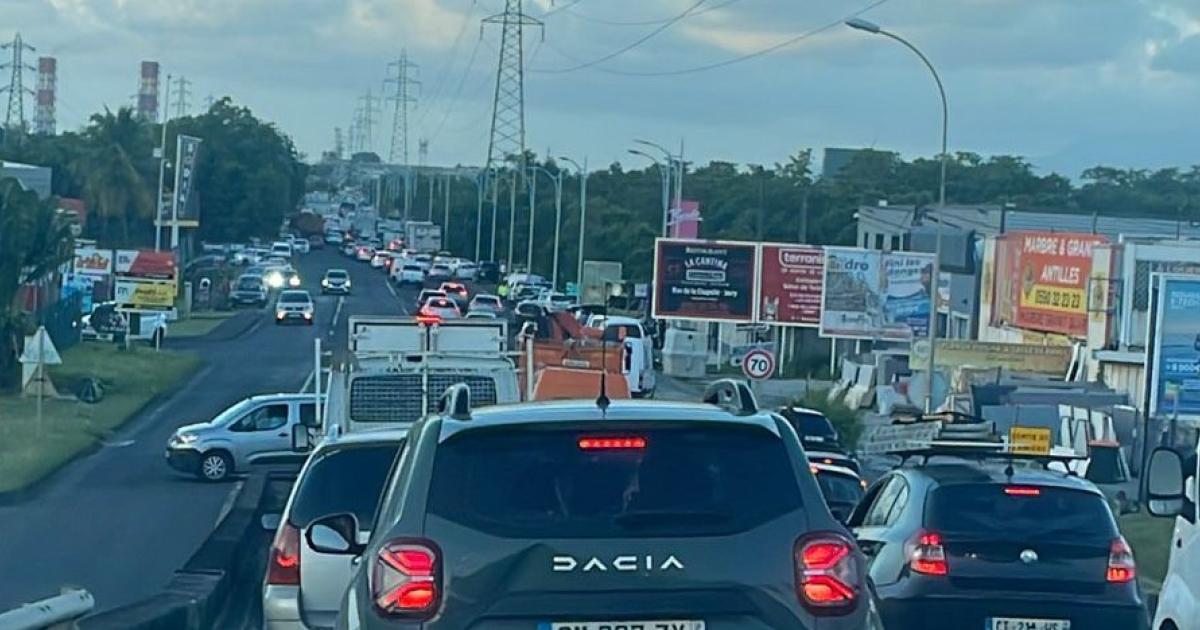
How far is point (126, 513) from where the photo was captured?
108 ft

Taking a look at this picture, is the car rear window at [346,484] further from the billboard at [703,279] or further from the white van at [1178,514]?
the billboard at [703,279]

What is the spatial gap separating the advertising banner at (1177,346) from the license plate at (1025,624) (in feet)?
85.5

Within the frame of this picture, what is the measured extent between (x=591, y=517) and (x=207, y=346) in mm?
70436

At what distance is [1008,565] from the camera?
1292 cm

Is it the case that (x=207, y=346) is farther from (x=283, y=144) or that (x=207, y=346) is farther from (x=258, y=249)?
(x=283, y=144)

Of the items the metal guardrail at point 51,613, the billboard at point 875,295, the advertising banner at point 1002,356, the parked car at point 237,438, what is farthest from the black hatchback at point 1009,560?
the billboard at point 875,295

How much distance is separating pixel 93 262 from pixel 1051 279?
47641 millimetres

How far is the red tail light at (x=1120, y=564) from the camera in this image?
1288 cm

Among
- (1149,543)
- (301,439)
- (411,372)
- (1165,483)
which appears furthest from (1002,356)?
(1165,483)

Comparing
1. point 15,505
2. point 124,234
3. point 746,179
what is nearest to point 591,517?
point 15,505

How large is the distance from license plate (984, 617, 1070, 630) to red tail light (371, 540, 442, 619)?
6.49 metres

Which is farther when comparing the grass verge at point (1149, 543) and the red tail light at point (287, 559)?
the grass verge at point (1149, 543)

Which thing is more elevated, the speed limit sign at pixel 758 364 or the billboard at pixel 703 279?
the billboard at pixel 703 279

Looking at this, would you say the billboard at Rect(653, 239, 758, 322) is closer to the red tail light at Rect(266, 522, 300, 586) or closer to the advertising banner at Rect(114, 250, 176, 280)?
the advertising banner at Rect(114, 250, 176, 280)
